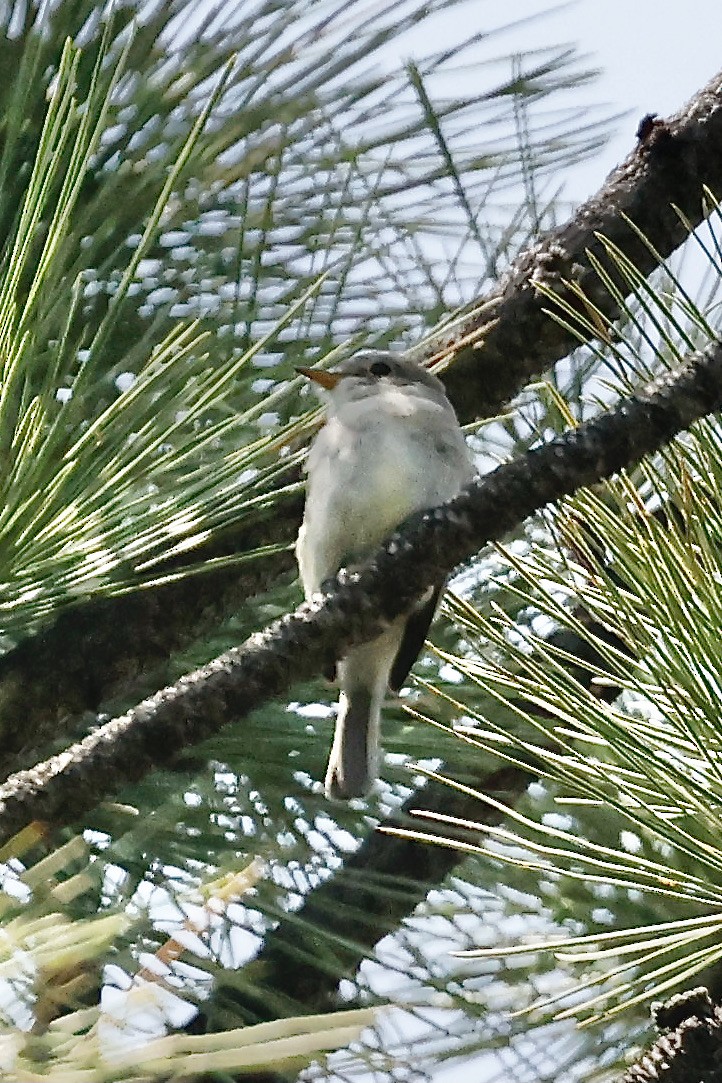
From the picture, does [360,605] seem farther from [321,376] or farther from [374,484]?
[374,484]

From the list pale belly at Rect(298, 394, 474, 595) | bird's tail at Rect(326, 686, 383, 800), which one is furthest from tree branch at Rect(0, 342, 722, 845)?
pale belly at Rect(298, 394, 474, 595)

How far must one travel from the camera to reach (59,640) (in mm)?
916

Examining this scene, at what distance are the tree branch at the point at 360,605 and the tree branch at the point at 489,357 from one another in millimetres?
207

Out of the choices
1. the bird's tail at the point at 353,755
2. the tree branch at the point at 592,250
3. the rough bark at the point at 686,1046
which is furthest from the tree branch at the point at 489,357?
the rough bark at the point at 686,1046

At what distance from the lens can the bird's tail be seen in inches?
44.3

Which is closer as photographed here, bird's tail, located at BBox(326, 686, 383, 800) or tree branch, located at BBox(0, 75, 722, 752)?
tree branch, located at BBox(0, 75, 722, 752)

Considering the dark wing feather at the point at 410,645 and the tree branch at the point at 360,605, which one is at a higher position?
the tree branch at the point at 360,605

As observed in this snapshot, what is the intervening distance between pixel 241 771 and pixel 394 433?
35 centimetres

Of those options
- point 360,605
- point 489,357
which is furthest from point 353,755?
point 360,605

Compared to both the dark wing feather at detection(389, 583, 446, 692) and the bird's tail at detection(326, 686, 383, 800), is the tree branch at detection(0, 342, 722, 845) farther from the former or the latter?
the dark wing feather at detection(389, 583, 446, 692)

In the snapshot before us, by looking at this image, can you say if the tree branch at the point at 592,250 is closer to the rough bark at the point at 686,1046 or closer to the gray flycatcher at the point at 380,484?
the gray flycatcher at the point at 380,484

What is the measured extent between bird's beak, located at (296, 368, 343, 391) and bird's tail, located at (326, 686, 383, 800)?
0.25 metres

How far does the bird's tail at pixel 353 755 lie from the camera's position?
1.12 metres

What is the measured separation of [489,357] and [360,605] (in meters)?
0.36
